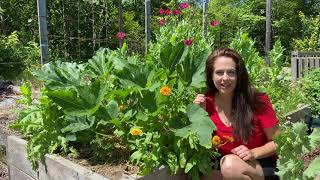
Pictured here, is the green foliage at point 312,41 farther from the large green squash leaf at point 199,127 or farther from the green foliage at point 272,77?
the large green squash leaf at point 199,127

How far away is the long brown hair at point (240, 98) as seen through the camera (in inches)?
91.6

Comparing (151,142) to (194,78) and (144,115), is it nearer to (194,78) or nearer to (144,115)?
(144,115)

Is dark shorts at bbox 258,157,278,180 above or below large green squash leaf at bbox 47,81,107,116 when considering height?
below

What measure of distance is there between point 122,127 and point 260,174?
77cm

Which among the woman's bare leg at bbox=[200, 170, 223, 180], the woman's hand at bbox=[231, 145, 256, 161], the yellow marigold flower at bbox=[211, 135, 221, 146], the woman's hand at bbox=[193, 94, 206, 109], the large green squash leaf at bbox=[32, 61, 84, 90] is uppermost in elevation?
the large green squash leaf at bbox=[32, 61, 84, 90]

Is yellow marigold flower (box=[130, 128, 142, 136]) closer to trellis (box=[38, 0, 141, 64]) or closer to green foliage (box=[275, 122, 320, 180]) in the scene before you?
green foliage (box=[275, 122, 320, 180])

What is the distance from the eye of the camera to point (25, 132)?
2.70m

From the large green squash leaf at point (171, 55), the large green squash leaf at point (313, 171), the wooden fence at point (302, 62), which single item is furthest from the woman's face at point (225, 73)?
the wooden fence at point (302, 62)

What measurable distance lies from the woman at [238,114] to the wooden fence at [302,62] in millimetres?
5346

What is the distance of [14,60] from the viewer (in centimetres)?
789

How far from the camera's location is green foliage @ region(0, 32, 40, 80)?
24.7 feet

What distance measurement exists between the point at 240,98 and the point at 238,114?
0.10 meters

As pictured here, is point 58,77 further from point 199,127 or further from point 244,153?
point 244,153

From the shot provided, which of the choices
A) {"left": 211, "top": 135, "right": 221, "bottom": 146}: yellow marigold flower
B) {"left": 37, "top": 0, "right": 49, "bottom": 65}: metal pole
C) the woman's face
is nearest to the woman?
the woman's face
